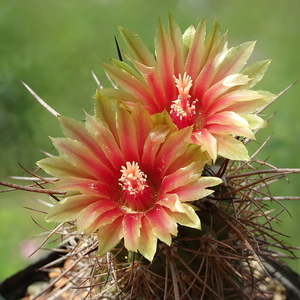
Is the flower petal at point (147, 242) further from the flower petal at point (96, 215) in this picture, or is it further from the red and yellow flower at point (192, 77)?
the red and yellow flower at point (192, 77)

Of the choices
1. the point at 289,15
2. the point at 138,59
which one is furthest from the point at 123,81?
the point at 289,15

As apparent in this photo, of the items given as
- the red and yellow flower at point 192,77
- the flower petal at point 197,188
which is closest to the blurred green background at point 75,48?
the red and yellow flower at point 192,77

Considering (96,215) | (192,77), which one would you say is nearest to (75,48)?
(192,77)

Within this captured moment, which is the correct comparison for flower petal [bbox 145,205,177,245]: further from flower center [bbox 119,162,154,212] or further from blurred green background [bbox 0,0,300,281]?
blurred green background [bbox 0,0,300,281]

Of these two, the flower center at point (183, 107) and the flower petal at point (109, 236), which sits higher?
the flower center at point (183, 107)

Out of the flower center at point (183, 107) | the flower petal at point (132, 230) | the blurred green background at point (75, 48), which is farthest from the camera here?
the blurred green background at point (75, 48)

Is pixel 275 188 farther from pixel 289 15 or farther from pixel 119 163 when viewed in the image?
pixel 119 163

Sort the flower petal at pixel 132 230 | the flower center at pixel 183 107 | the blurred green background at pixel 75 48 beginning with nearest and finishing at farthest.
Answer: the flower petal at pixel 132 230 → the flower center at pixel 183 107 → the blurred green background at pixel 75 48
